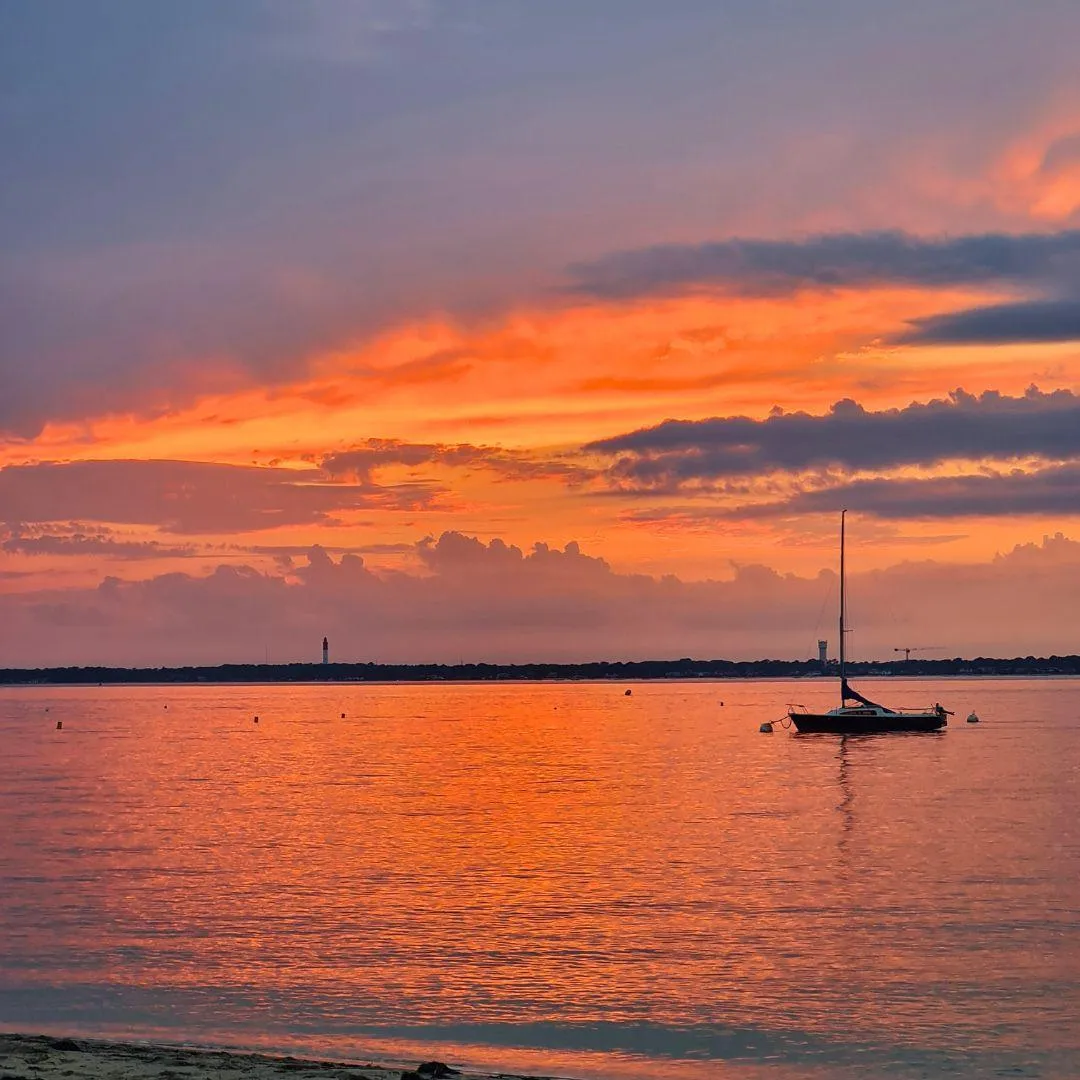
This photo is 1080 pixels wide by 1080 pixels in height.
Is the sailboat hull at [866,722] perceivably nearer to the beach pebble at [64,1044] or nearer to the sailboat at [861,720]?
the sailboat at [861,720]

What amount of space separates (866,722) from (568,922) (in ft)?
310

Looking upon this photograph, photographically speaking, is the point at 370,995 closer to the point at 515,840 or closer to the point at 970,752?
the point at 515,840

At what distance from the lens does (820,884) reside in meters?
45.6

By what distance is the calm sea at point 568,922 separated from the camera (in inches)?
1080

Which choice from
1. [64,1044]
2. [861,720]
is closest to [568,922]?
[64,1044]

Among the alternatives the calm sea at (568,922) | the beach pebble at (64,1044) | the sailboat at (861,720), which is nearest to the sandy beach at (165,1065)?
the beach pebble at (64,1044)

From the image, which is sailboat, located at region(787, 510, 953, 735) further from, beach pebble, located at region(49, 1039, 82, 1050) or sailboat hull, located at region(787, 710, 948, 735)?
beach pebble, located at region(49, 1039, 82, 1050)

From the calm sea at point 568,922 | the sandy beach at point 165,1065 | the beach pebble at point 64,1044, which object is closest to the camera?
the sandy beach at point 165,1065

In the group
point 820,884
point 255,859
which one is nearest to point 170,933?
point 255,859

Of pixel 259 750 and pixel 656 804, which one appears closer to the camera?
pixel 656 804

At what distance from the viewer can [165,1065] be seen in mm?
23141

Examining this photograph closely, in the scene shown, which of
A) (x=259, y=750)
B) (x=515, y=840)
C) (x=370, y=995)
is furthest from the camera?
(x=259, y=750)

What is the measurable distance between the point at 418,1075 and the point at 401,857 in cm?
3000

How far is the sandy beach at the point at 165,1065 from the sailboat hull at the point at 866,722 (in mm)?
107808
